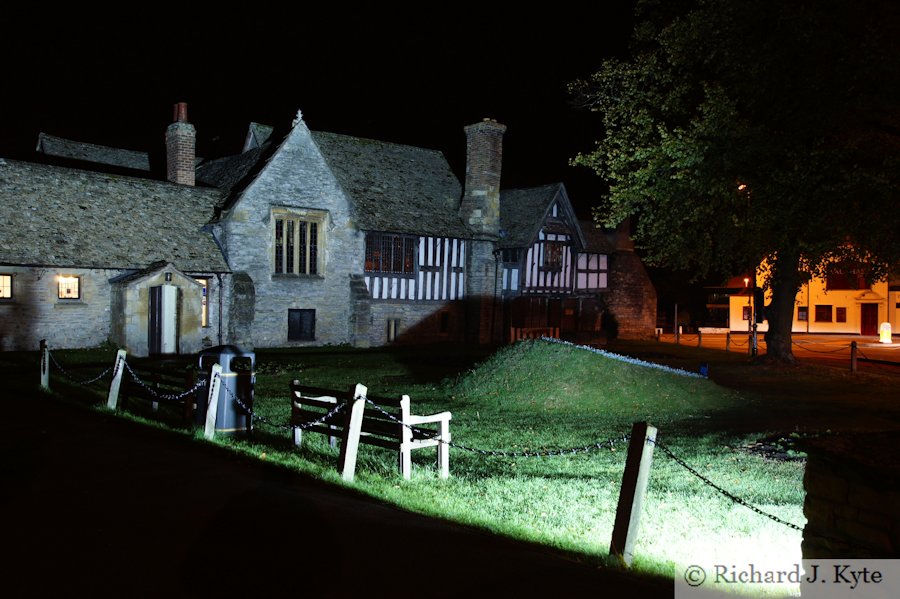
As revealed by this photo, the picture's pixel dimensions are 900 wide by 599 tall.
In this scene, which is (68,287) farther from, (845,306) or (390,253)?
(845,306)

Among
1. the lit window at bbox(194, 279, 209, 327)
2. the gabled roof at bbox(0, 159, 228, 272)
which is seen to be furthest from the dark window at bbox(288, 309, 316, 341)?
the gabled roof at bbox(0, 159, 228, 272)

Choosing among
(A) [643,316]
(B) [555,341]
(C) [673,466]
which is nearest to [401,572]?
(C) [673,466]

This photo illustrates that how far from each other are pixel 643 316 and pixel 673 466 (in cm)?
3695

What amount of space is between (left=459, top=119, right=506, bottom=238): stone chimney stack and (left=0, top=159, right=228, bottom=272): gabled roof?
13.1 metres

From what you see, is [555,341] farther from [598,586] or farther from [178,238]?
[178,238]

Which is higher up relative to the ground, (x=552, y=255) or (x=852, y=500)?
(x=552, y=255)

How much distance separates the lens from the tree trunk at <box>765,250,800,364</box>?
2516 centimetres

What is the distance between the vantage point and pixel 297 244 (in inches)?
1332

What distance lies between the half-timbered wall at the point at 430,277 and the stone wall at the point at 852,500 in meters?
30.3

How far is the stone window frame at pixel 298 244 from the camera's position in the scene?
33344mm

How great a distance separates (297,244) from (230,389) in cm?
2166

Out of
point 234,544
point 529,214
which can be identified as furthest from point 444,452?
point 529,214

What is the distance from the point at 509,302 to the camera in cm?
3969

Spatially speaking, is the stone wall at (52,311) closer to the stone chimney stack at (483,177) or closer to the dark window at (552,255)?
the stone chimney stack at (483,177)
